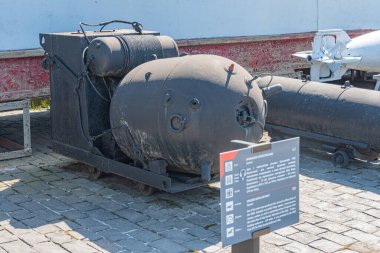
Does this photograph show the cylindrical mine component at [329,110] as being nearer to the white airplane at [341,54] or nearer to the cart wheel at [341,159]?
the cart wheel at [341,159]

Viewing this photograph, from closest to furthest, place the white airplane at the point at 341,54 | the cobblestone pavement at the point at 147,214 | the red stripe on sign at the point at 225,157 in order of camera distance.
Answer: the red stripe on sign at the point at 225,157, the cobblestone pavement at the point at 147,214, the white airplane at the point at 341,54

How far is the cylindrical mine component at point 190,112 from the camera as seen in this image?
19.3 feet

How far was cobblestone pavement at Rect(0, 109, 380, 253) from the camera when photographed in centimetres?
537

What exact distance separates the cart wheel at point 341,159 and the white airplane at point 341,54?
3.71m

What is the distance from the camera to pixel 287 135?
28.8ft

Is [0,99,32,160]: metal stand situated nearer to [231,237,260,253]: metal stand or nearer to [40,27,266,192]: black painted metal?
[40,27,266,192]: black painted metal

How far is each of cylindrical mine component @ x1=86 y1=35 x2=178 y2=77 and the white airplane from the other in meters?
4.66

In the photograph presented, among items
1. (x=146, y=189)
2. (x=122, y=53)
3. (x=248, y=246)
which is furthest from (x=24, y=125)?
(x=248, y=246)

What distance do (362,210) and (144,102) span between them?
8.10 ft

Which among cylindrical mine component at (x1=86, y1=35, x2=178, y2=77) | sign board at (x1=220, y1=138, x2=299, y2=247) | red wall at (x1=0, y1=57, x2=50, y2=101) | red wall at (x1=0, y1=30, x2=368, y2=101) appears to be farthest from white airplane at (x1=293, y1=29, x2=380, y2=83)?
sign board at (x1=220, y1=138, x2=299, y2=247)

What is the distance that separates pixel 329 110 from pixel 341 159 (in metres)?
0.66

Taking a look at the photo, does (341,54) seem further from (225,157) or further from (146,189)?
(225,157)

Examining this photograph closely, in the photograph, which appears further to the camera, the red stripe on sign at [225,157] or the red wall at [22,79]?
the red wall at [22,79]

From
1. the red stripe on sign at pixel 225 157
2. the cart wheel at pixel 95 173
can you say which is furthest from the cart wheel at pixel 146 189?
the red stripe on sign at pixel 225 157
